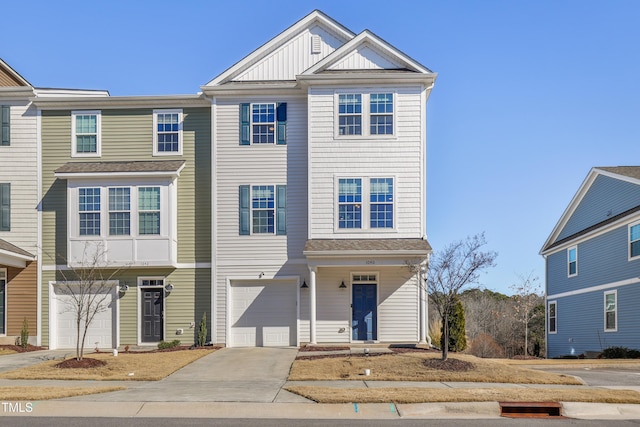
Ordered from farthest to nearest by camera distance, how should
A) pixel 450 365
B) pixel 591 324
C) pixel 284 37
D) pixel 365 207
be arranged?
pixel 591 324 < pixel 284 37 < pixel 365 207 < pixel 450 365

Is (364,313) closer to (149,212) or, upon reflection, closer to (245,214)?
(245,214)

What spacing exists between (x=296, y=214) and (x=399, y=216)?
11.7 feet

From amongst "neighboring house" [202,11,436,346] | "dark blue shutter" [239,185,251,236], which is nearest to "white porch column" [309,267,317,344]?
"neighboring house" [202,11,436,346]

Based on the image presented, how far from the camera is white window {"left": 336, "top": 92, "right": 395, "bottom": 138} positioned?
23812 millimetres

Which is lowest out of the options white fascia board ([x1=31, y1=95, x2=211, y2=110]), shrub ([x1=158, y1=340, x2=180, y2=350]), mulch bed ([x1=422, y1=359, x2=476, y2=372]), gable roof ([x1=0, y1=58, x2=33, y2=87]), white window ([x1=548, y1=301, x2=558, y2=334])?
white window ([x1=548, y1=301, x2=558, y2=334])

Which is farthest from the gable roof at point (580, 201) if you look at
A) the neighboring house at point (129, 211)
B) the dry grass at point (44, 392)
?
the dry grass at point (44, 392)

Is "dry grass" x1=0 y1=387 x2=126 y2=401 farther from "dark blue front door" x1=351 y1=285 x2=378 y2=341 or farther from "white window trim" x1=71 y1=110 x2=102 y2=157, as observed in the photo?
"white window trim" x1=71 y1=110 x2=102 y2=157

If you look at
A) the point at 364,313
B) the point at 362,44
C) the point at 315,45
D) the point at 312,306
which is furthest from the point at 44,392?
the point at 315,45

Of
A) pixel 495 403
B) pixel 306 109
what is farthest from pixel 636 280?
pixel 495 403

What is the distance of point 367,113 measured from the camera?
23859 mm

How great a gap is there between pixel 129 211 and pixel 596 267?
20311mm

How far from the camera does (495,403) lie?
12859mm

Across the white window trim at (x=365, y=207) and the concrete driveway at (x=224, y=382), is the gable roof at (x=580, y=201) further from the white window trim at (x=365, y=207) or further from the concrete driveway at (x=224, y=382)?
the concrete driveway at (x=224, y=382)

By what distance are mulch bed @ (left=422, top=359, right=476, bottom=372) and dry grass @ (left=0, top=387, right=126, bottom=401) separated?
24.2 ft
